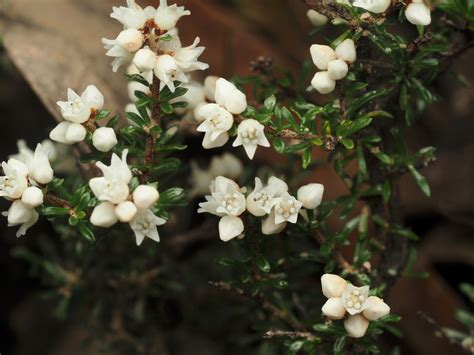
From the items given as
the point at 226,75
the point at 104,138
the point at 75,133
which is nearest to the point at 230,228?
the point at 104,138

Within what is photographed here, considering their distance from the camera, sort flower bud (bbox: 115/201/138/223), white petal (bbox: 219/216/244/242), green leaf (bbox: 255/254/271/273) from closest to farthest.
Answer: flower bud (bbox: 115/201/138/223) < white petal (bbox: 219/216/244/242) < green leaf (bbox: 255/254/271/273)

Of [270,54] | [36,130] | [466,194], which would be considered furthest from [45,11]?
[466,194]

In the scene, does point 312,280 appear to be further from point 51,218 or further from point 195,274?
point 51,218

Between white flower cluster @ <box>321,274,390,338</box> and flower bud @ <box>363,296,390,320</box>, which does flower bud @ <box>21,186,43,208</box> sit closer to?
white flower cluster @ <box>321,274,390,338</box>

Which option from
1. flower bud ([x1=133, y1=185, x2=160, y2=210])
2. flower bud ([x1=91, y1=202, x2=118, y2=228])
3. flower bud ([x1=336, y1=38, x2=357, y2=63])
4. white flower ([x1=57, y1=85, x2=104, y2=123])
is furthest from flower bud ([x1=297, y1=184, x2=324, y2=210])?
white flower ([x1=57, y1=85, x2=104, y2=123])

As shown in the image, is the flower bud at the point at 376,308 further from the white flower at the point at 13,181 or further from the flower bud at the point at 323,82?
the white flower at the point at 13,181

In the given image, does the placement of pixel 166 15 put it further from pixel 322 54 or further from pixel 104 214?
pixel 104 214

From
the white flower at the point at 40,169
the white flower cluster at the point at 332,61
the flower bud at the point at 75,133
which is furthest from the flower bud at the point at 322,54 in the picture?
the white flower at the point at 40,169
